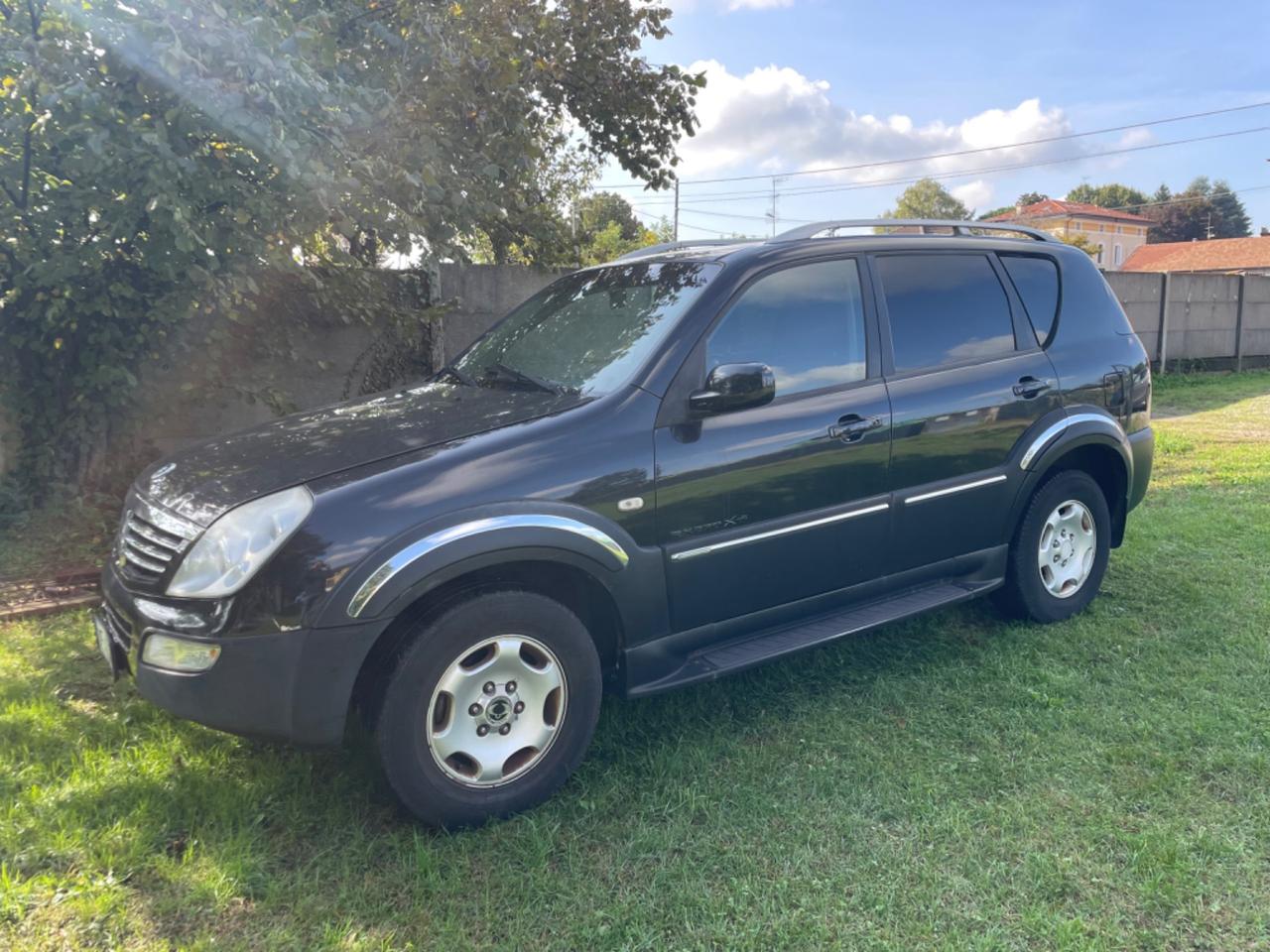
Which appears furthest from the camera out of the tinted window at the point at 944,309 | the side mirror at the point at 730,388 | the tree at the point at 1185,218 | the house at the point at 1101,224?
the tree at the point at 1185,218

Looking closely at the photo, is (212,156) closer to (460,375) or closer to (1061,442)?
(460,375)

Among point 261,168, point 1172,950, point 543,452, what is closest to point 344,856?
point 543,452

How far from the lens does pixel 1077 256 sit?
4.59 metres

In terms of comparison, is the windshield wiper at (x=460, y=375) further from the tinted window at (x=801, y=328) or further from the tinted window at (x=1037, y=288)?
the tinted window at (x=1037, y=288)

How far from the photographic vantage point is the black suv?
256 centimetres

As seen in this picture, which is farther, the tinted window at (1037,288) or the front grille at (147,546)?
the tinted window at (1037,288)

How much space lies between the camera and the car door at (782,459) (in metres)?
3.11

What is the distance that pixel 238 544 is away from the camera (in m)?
2.58

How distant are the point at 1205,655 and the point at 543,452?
10.2 ft

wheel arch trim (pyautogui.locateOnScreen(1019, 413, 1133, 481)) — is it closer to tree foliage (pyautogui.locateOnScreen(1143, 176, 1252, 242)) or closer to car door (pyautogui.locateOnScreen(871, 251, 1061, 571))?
car door (pyautogui.locateOnScreen(871, 251, 1061, 571))

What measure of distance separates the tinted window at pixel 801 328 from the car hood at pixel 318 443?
701mm

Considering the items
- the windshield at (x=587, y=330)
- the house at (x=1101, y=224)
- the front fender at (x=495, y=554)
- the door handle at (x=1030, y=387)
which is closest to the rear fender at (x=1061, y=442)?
the door handle at (x=1030, y=387)

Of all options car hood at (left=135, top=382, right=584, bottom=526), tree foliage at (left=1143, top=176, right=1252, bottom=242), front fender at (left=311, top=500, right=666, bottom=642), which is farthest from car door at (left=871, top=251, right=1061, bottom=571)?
tree foliage at (left=1143, top=176, right=1252, bottom=242)

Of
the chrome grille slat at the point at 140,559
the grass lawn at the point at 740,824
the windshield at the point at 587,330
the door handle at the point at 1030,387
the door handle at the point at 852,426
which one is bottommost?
the grass lawn at the point at 740,824
